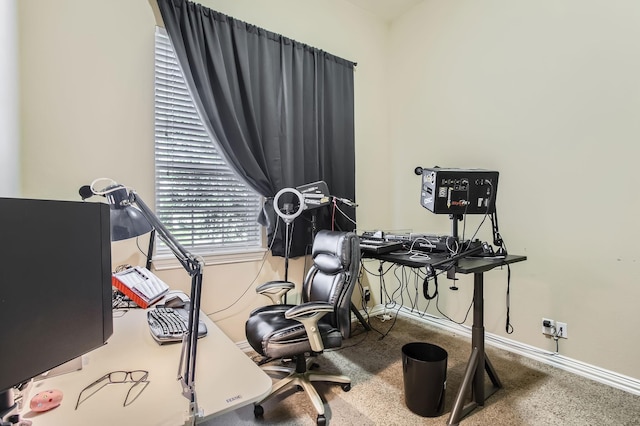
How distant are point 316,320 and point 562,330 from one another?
6.29 ft

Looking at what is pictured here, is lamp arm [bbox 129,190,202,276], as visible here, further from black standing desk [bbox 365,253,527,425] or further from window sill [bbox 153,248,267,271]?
window sill [bbox 153,248,267,271]

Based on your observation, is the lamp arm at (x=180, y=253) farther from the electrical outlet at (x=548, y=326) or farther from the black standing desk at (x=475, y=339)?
the electrical outlet at (x=548, y=326)

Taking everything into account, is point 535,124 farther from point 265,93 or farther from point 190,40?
point 190,40

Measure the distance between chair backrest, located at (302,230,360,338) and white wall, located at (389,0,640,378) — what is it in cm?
143

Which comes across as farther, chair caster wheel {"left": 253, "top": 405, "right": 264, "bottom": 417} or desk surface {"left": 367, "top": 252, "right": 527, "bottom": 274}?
chair caster wheel {"left": 253, "top": 405, "right": 264, "bottom": 417}

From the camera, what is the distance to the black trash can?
179 cm

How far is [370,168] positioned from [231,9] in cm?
192

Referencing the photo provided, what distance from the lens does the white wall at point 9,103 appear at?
1487mm

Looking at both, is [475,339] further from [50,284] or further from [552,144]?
[50,284]

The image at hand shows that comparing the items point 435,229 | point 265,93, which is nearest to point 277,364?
point 435,229

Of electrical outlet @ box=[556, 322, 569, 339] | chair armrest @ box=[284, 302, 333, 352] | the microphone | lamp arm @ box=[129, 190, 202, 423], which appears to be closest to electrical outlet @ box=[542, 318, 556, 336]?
electrical outlet @ box=[556, 322, 569, 339]

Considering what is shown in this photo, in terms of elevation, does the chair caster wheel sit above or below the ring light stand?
below

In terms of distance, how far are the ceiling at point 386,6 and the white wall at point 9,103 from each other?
2.72 meters

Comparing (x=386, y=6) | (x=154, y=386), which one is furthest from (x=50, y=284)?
(x=386, y=6)
